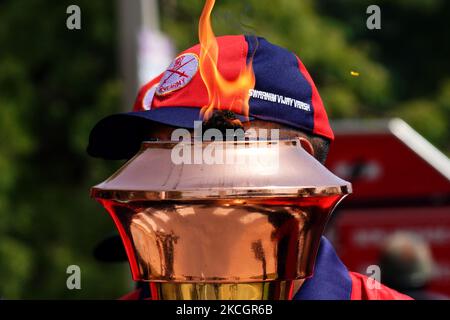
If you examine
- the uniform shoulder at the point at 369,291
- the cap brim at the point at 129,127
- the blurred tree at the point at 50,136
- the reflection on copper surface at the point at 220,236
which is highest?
the cap brim at the point at 129,127

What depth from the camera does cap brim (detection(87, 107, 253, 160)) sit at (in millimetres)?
2264

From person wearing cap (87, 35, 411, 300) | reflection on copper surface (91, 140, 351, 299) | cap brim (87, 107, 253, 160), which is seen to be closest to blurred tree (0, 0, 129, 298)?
person wearing cap (87, 35, 411, 300)

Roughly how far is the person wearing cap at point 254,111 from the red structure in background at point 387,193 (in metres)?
Answer: 5.68

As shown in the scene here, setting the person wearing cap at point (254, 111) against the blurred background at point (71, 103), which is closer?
the person wearing cap at point (254, 111)

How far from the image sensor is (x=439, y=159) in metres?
8.35

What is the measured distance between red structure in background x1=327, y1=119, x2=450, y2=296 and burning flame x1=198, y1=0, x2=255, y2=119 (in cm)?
596

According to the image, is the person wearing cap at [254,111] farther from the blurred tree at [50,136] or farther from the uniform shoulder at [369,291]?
the blurred tree at [50,136]

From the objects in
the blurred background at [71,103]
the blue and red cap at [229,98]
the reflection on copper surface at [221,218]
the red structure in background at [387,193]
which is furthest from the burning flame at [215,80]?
the blurred background at [71,103]

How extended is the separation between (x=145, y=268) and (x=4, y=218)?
9.69 meters

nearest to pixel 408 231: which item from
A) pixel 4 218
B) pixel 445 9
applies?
pixel 4 218

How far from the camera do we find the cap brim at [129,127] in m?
2.26

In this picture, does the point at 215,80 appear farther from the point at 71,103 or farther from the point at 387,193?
the point at 71,103
